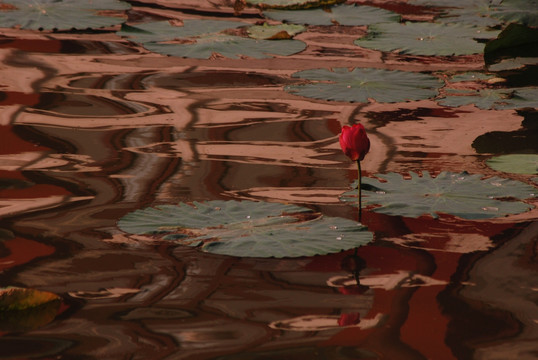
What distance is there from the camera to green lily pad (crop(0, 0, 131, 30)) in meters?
3.22

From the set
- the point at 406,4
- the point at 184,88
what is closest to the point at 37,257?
the point at 184,88

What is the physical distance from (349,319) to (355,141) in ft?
1.38

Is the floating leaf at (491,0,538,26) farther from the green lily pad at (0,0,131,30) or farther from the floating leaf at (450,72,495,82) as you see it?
the green lily pad at (0,0,131,30)

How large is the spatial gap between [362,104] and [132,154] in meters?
0.79

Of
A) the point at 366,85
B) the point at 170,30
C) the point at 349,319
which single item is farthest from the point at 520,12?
the point at 349,319

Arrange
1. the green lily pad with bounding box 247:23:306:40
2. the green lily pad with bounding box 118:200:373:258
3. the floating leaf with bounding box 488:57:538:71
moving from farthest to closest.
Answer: the green lily pad with bounding box 247:23:306:40
the floating leaf with bounding box 488:57:538:71
the green lily pad with bounding box 118:200:373:258

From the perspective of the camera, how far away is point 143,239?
4.99 ft

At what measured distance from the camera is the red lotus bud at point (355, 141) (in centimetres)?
157

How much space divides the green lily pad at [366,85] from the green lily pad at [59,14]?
995 millimetres

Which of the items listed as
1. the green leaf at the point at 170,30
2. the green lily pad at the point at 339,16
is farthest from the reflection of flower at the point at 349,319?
the green lily pad at the point at 339,16

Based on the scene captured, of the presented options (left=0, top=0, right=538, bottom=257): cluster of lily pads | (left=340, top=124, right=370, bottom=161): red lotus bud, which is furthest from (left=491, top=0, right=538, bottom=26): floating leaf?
(left=340, top=124, right=370, bottom=161): red lotus bud

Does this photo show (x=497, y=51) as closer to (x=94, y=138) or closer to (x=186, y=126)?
(x=186, y=126)

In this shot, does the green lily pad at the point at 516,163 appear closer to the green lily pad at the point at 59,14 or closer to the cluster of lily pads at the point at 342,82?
the cluster of lily pads at the point at 342,82

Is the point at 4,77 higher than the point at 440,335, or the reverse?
the point at 4,77
